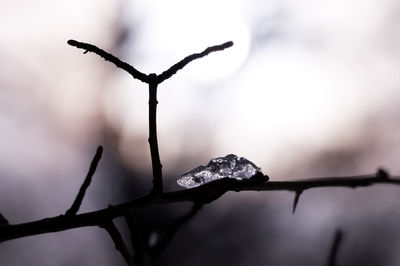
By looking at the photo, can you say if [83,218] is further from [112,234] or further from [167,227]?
[167,227]

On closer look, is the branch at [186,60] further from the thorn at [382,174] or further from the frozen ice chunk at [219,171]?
the thorn at [382,174]

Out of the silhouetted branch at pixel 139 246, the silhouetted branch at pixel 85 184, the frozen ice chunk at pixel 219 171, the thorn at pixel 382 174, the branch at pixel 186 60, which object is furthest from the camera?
the frozen ice chunk at pixel 219 171

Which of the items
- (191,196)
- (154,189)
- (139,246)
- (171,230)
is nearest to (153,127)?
(154,189)

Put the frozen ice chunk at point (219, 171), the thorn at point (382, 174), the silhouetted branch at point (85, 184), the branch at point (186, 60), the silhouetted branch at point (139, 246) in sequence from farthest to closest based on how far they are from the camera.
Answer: the frozen ice chunk at point (219, 171) → the branch at point (186, 60) → the silhouetted branch at point (85, 184) → the thorn at point (382, 174) → the silhouetted branch at point (139, 246)

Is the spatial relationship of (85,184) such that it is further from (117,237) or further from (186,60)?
(186,60)

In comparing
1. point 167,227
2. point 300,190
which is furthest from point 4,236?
point 300,190

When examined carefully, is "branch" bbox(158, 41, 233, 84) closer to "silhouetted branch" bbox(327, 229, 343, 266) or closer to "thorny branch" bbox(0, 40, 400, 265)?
"thorny branch" bbox(0, 40, 400, 265)

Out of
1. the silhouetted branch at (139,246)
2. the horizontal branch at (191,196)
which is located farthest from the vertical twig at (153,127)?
the silhouetted branch at (139,246)
